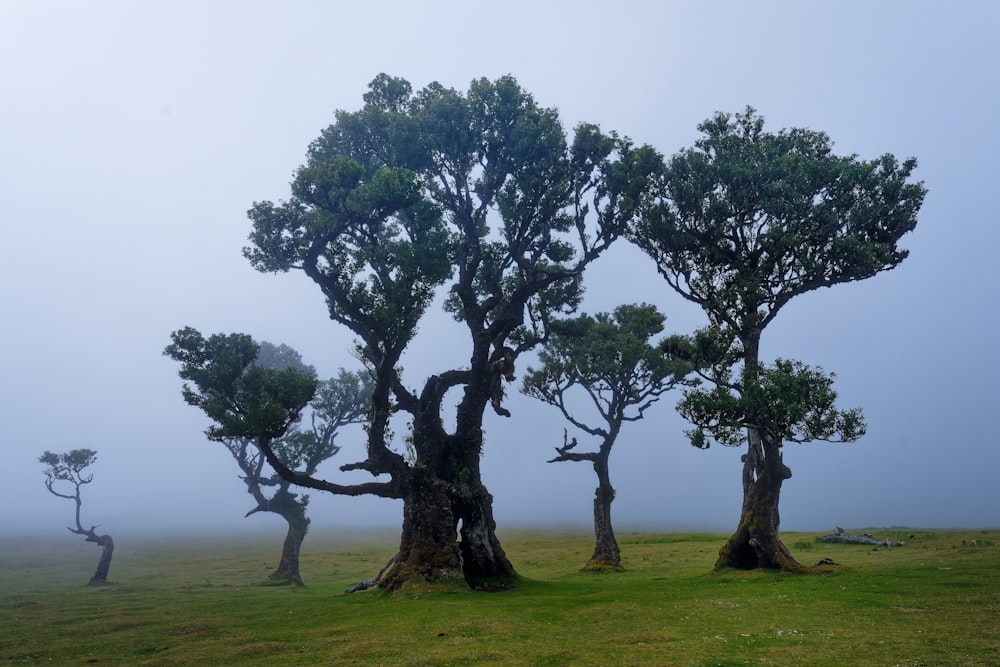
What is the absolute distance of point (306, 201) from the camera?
111ft

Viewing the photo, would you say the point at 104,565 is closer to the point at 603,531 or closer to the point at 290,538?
the point at 290,538

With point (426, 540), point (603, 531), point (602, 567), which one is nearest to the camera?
point (426, 540)

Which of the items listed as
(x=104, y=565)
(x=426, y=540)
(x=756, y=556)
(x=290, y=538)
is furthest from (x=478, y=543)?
(x=104, y=565)

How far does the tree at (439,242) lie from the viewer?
34.2 m

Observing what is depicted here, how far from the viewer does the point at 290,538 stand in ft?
171

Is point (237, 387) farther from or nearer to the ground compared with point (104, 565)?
farther from the ground

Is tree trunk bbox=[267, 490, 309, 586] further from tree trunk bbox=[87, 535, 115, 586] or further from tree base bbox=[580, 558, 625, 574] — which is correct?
tree base bbox=[580, 558, 625, 574]

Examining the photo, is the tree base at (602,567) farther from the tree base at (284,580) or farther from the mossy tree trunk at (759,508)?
the tree base at (284,580)

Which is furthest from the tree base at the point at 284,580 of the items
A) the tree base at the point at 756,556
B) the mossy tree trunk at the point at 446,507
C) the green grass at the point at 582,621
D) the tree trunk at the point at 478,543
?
the tree base at the point at 756,556

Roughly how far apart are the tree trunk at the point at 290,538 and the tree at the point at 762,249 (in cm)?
3384

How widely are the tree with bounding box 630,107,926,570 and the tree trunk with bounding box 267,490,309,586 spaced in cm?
3384

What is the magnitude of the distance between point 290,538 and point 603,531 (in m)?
26.4

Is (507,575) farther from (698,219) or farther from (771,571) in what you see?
(698,219)

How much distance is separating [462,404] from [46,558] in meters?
79.4
